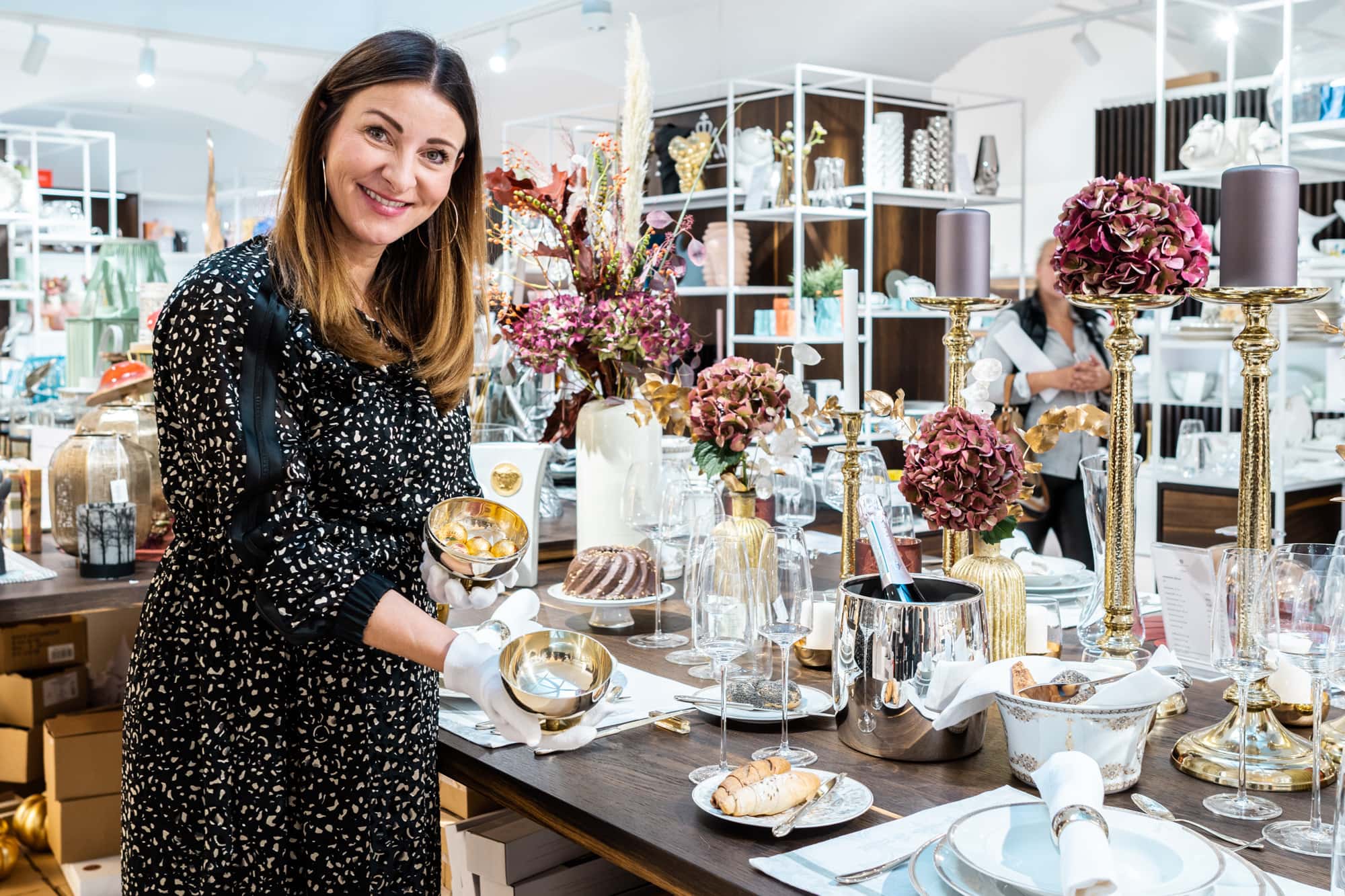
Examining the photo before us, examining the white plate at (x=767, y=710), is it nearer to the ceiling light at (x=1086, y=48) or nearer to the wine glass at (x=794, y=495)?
the wine glass at (x=794, y=495)

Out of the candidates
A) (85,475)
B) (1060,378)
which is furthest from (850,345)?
(1060,378)

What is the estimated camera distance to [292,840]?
54.1 inches

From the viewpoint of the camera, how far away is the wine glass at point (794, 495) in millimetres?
2047

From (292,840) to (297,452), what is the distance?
44cm

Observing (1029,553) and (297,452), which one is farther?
(1029,553)

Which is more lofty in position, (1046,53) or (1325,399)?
(1046,53)

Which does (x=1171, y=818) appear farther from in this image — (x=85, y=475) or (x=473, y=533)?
(x=85, y=475)

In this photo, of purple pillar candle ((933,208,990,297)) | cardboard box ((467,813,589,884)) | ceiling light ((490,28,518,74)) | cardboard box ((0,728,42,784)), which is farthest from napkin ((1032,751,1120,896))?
ceiling light ((490,28,518,74))

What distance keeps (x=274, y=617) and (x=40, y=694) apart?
66.1 inches

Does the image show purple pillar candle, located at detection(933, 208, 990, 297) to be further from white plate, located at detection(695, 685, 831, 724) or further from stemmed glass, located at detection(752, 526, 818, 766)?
white plate, located at detection(695, 685, 831, 724)

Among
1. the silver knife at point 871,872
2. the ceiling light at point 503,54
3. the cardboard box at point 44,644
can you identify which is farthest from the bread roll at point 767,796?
the ceiling light at point 503,54

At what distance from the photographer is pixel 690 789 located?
4.07 feet

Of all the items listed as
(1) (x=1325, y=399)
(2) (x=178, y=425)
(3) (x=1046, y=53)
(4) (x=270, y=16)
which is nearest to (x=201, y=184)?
(4) (x=270, y=16)

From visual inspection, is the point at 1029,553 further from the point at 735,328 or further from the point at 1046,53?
the point at 1046,53
